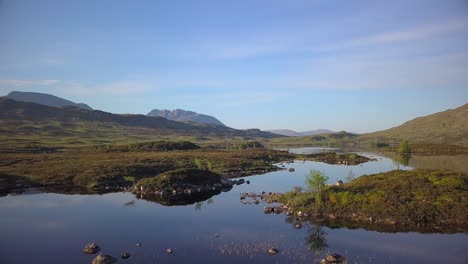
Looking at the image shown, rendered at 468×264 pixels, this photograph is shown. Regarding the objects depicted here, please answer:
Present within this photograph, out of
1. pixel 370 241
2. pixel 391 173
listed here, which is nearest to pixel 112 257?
pixel 370 241

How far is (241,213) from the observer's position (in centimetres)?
5872

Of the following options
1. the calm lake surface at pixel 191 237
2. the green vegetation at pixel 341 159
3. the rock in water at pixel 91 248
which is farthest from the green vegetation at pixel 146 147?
the rock in water at pixel 91 248

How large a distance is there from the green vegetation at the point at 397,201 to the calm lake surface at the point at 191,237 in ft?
15.4

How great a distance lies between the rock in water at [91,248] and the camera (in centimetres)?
3991

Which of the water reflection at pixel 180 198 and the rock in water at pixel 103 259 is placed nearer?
the rock in water at pixel 103 259

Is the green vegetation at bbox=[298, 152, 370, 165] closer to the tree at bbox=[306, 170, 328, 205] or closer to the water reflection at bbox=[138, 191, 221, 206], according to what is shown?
the water reflection at bbox=[138, 191, 221, 206]

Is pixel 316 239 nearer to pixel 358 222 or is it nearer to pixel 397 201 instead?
pixel 358 222

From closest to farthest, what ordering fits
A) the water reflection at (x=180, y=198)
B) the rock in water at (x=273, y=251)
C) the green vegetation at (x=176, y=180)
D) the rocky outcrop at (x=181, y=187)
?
the rock in water at (x=273, y=251)
the water reflection at (x=180, y=198)
the rocky outcrop at (x=181, y=187)
the green vegetation at (x=176, y=180)

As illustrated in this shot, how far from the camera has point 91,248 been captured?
40.3 meters

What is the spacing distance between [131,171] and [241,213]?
4596cm

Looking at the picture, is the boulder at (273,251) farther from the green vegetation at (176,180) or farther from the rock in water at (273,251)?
the green vegetation at (176,180)

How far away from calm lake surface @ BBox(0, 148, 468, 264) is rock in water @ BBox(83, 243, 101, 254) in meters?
0.84

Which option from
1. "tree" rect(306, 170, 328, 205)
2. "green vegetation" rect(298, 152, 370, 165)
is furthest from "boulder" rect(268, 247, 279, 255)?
"green vegetation" rect(298, 152, 370, 165)

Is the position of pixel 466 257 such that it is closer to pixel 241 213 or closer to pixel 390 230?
pixel 390 230
